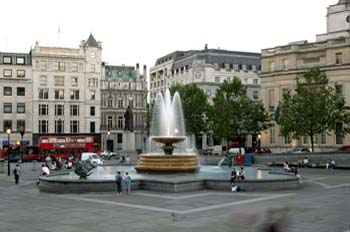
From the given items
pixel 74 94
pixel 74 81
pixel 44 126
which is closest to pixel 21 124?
pixel 44 126

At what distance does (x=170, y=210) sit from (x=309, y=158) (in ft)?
120

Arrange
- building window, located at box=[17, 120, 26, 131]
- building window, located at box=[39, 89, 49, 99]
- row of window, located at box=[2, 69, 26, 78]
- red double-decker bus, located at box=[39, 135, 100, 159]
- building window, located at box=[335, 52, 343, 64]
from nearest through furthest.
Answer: red double-decker bus, located at box=[39, 135, 100, 159], building window, located at box=[335, 52, 343, 64], building window, located at box=[17, 120, 26, 131], row of window, located at box=[2, 69, 26, 78], building window, located at box=[39, 89, 49, 99]

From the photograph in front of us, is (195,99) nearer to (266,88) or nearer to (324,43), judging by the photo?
(266,88)

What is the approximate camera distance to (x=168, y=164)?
118 feet

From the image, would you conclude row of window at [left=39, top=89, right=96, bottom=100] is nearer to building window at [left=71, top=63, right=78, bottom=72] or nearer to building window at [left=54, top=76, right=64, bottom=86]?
building window at [left=54, top=76, right=64, bottom=86]

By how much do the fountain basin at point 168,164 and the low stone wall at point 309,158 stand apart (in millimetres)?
22524

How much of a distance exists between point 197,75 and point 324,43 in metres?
36.4

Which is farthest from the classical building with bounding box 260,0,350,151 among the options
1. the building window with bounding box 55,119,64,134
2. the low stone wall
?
the building window with bounding box 55,119,64,134

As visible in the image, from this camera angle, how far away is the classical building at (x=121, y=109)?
106 metres

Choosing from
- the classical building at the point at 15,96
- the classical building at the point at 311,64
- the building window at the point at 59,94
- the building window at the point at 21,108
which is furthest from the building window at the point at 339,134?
the building window at the point at 21,108

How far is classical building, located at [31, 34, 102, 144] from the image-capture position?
92.6 metres

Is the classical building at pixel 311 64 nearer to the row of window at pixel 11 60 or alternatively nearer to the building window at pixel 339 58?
the building window at pixel 339 58

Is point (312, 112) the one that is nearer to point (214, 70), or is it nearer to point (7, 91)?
point (214, 70)

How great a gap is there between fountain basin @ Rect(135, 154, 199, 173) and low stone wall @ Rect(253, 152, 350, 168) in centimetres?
2252
